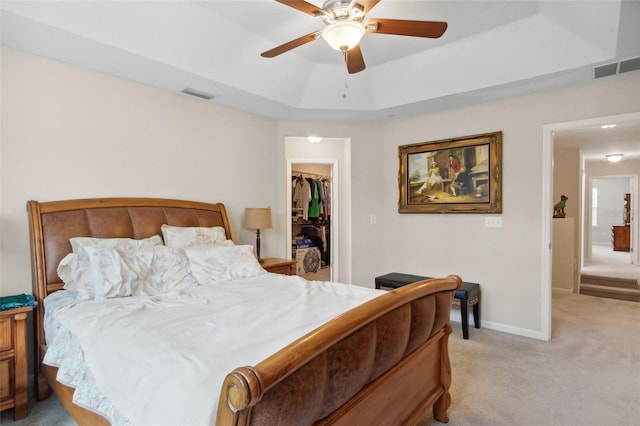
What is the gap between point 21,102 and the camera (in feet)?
8.02

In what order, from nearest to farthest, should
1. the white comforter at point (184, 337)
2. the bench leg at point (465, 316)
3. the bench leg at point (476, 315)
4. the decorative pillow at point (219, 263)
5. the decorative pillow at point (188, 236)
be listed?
1. the white comforter at point (184, 337)
2. the decorative pillow at point (219, 263)
3. the decorative pillow at point (188, 236)
4. the bench leg at point (465, 316)
5. the bench leg at point (476, 315)

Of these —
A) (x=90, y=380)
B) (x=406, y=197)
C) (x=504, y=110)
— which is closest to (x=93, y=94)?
(x=90, y=380)

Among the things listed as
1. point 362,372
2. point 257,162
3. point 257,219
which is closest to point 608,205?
point 257,162

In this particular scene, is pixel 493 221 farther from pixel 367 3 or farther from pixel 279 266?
pixel 367 3

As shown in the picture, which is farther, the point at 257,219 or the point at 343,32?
the point at 257,219

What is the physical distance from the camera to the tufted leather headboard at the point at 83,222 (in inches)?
94.3

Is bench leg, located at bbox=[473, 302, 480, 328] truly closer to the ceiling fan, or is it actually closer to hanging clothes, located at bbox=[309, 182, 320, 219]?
the ceiling fan

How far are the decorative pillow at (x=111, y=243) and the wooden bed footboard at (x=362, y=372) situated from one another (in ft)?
6.59

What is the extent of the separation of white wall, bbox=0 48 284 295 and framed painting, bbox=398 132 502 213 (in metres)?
1.98

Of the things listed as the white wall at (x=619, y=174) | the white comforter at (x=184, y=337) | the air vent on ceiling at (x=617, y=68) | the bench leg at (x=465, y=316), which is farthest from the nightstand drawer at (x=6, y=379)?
the white wall at (x=619, y=174)

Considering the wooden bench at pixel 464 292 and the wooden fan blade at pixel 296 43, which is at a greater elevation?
the wooden fan blade at pixel 296 43

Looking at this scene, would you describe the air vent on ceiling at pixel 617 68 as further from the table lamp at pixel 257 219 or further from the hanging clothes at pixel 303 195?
the hanging clothes at pixel 303 195

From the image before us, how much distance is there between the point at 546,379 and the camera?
2.57m

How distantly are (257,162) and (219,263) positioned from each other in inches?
67.0
